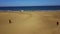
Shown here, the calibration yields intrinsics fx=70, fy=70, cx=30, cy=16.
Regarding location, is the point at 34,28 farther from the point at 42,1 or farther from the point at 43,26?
the point at 42,1

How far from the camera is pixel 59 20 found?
0.42 metres

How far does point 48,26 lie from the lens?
421 millimetres

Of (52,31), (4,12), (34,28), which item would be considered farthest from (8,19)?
(52,31)

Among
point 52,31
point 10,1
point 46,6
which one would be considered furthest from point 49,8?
point 10,1

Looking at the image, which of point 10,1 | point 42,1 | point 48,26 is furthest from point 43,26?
point 10,1

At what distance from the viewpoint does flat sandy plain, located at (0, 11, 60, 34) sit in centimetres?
42

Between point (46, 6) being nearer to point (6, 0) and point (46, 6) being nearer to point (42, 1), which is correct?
point (42, 1)

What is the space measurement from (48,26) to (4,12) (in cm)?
28

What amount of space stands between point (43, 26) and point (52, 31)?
0.06m

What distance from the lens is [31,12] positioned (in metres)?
0.42

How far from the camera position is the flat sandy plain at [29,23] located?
0.42 m

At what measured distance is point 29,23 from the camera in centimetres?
42

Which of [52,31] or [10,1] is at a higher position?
[10,1]

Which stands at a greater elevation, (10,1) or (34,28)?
(10,1)
